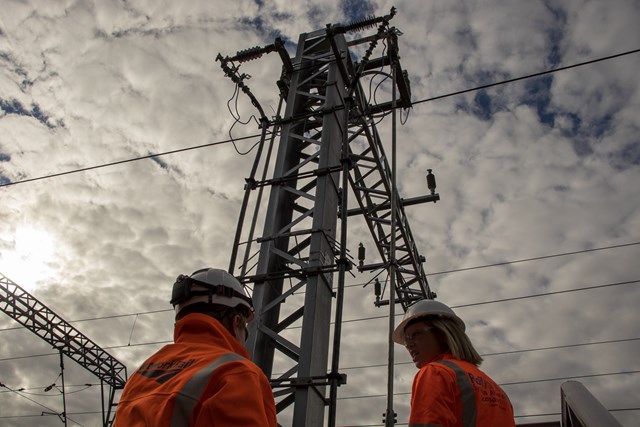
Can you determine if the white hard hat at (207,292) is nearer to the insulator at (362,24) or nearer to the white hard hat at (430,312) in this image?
the white hard hat at (430,312)

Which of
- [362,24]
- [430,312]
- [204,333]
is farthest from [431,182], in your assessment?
[204,333]

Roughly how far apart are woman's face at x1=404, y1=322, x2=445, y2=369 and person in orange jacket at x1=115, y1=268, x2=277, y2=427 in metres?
1.20

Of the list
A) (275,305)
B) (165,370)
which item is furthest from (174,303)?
(275,305)

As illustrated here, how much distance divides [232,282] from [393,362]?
10.2ft

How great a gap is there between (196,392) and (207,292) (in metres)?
0.71

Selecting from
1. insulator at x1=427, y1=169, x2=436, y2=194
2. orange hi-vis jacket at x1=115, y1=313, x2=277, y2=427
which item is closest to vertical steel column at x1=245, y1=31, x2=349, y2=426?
orange hi-vis jacket at x1=115, y1=313, x2=277, y2=427

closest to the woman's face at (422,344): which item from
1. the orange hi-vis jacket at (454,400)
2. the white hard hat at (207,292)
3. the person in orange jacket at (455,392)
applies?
the person in orange jacket at (455,392)

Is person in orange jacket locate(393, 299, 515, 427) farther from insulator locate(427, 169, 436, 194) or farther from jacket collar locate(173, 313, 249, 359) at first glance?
insulator locate(427, 169, 436, 194)

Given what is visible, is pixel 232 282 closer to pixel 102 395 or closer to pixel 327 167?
pixel 327 167

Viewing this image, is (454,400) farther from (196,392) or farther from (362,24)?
(362,24)

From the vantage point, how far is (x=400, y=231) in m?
10.8

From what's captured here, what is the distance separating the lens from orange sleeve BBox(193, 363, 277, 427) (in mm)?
1405

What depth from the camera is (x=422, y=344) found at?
8.94 feet

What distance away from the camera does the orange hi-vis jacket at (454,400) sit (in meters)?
2.07
